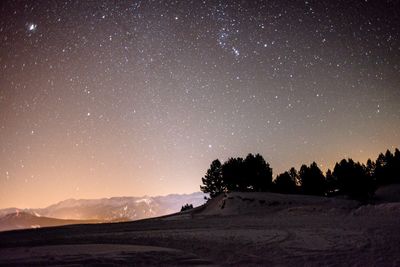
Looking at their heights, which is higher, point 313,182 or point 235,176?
point 235,176

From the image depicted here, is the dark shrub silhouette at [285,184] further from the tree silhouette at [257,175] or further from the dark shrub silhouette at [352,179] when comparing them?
the dark shrub silhouette at [352,179]

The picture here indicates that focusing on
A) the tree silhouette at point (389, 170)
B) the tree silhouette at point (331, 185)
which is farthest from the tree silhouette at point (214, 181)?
the tree silhouette at point (389, 170)

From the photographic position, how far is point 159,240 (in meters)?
14.5

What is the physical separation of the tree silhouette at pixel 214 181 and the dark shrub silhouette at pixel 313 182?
17172 mm

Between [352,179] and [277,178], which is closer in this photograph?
[352,179]

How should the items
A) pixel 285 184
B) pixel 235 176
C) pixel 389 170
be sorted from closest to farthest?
pixel 235 176 < pixel 285 184 < pixel 389 170

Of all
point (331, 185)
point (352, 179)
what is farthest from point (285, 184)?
point (352, 179)

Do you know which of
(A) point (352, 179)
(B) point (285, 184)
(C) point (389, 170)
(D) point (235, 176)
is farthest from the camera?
(C) point (389, 170)

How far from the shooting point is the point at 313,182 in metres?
64.4

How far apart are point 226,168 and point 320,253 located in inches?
2159

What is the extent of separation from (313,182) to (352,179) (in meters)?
7.44

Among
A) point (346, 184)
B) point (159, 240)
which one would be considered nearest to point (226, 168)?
point (346, 184)

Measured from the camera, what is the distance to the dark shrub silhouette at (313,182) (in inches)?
2522

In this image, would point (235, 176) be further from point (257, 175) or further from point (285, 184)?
point (285, 184)
